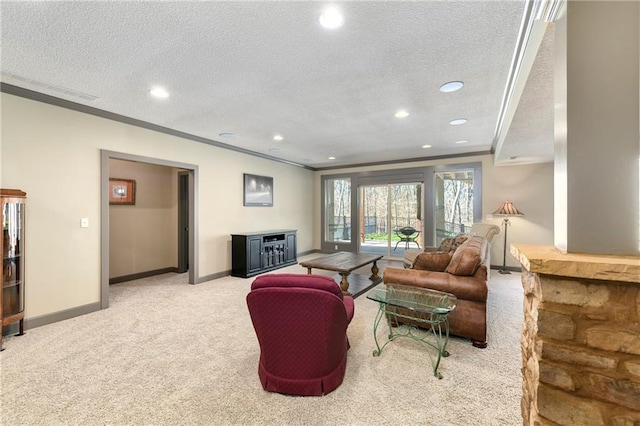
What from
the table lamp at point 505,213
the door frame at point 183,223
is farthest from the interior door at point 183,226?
the table lamp at point 505,213

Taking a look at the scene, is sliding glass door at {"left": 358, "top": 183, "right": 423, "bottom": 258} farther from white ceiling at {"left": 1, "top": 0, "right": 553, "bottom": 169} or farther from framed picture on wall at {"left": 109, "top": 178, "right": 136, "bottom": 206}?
framed picture on wall at {"left": 109, "top": 178, "right": 136, "bottom": 206}

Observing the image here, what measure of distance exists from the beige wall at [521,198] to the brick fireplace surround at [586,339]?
4961 millimetres

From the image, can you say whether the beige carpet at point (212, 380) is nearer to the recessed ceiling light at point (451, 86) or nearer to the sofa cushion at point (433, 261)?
the sofa cushion at point (433, 261)

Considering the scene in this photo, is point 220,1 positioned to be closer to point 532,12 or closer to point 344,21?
point 344,21

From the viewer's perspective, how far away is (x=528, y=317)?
1.29 meters

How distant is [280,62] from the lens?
236cm

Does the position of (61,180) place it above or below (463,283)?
above

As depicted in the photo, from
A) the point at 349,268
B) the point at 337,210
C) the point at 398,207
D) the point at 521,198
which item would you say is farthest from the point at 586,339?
the point at 337,210

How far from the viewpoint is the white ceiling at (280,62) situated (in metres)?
1.78

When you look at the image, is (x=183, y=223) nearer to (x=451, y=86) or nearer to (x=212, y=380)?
(x=212, y=380)

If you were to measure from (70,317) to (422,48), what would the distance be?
4701mm

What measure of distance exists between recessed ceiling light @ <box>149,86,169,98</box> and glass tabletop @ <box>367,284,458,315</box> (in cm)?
301

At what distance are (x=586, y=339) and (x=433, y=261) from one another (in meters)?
1.91

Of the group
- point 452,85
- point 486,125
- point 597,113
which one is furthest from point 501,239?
point 597,113
